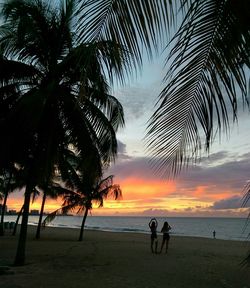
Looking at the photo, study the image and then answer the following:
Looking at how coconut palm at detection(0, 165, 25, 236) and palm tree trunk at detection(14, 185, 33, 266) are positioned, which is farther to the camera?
coconut palm at detection(0, 165, 25, 236)

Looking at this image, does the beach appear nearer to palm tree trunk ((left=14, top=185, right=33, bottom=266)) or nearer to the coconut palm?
palm tree trunk ((left=14, top=185, right=33, bottom=266))

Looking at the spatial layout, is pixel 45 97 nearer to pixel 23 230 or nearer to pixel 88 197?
pixel 23 230

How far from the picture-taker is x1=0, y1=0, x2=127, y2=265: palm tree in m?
11.7

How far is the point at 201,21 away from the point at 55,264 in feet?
40.5

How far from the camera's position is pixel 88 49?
2391 millimetres

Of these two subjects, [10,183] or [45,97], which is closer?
[45,97]

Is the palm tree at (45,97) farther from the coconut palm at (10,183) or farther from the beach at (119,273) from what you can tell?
the coconut palm at (10,183)

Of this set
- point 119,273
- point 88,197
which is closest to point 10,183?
point 88,197

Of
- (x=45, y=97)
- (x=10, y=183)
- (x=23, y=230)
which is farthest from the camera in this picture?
(x=10, y=183)

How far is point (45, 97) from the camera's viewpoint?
10750 mm

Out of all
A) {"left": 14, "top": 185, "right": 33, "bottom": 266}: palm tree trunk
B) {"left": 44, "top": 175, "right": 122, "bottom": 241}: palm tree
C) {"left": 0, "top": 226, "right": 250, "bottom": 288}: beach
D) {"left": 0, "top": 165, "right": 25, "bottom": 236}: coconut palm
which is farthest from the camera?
{"left": 44, "top": 175, "right": 122, "bottom": 241}: palm tree

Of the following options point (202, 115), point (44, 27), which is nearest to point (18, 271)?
point (44, 27)

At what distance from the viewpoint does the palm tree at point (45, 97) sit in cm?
1169

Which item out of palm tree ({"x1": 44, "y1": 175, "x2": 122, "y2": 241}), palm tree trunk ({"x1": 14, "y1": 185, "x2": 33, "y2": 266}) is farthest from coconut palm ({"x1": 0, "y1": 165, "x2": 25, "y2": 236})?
palm tree trunk ({"x1": 14, "y1": 185, "x2": 33, "y2": 266})
